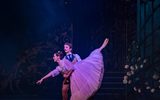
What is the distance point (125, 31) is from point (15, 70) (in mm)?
2664

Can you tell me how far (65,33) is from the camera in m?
8.99

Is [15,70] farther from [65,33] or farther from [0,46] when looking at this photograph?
[65,33]

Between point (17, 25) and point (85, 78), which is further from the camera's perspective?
point (17, 25)

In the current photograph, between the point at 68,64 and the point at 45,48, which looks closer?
the point at 68,64

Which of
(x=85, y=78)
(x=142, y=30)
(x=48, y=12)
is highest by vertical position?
(x=48, y=12)

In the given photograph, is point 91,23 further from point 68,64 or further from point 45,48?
point 68,64

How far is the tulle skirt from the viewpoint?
6.82m

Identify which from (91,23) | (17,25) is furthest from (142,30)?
(17,25)

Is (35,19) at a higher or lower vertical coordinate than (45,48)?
higher

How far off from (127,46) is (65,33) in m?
1.46

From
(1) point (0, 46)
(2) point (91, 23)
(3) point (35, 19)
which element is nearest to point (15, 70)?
(1) point (0, 46)

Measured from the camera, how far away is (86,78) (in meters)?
6.87

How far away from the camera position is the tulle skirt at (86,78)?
22.4 ft

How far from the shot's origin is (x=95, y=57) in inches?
272
